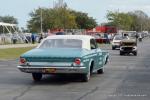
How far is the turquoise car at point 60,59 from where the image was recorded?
50.6 ft

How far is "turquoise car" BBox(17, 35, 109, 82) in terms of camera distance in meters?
15.4

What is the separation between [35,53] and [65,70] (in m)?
1.19

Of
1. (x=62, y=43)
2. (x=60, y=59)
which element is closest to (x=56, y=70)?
(x=60, y=59)

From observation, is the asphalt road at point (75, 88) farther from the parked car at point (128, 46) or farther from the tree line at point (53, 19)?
the tree line at point (53, 19)

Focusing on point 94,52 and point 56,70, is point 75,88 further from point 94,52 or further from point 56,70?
point 94,52

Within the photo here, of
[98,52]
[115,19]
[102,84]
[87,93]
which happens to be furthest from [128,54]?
[115,19]

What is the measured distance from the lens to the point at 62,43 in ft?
55.8

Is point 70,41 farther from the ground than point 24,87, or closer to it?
farther from the ground

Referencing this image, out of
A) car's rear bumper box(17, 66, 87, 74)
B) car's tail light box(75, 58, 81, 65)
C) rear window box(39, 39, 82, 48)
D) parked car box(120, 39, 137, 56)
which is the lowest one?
parked car box(120, 39, 137, 56)

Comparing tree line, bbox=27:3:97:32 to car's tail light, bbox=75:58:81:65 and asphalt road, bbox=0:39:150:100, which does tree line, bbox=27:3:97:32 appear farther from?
car's tail light, bbox=75:58:81:65

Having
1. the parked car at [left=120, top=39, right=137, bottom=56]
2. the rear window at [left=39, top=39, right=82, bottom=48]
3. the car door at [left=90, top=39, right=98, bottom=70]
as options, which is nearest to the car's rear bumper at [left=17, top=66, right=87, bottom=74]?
the rear window at [left=39, top=39, right=82, bottom=48]

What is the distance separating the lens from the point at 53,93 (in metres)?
13.3

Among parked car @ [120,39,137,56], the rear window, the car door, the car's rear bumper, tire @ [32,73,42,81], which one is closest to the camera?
the car's rear bumper

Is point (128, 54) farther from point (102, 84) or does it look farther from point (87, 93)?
point (87, 93)
